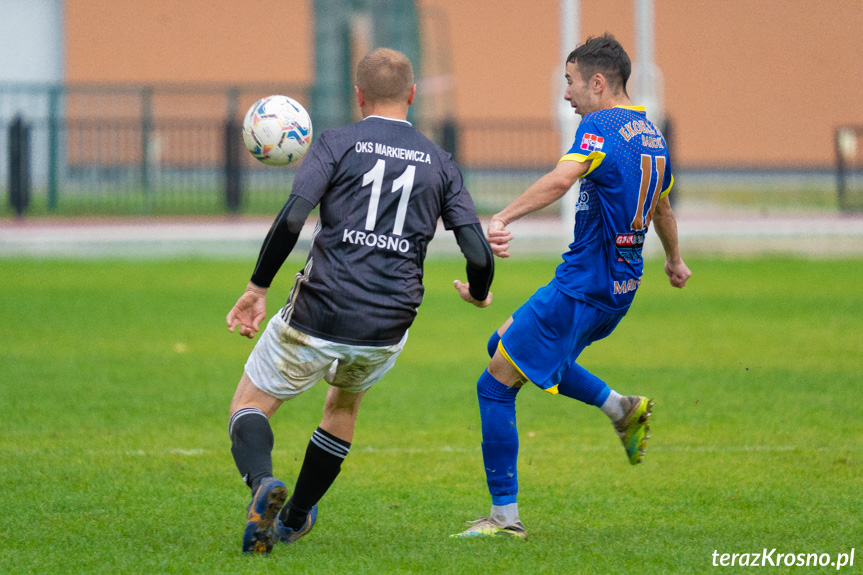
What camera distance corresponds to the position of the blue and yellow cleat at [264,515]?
4.30 m

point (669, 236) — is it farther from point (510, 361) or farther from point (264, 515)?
point (264, 515)

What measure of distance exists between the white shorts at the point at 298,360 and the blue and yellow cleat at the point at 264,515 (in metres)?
0.45

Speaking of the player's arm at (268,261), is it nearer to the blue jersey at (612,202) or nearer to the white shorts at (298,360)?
the white shorts at (298,360)

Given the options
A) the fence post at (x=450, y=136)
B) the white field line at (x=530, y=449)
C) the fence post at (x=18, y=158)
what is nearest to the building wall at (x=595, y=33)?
the fence post at (x=450, y=136)

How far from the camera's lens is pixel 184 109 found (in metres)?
28.7

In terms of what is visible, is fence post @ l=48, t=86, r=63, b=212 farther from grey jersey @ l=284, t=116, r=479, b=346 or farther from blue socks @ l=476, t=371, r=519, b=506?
grey jersey @ l=284, t=116, r=479, b=346

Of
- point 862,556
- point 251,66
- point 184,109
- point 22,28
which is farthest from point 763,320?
point 22,28

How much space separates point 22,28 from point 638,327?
30.7m

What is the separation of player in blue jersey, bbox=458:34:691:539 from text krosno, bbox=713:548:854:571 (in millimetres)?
892

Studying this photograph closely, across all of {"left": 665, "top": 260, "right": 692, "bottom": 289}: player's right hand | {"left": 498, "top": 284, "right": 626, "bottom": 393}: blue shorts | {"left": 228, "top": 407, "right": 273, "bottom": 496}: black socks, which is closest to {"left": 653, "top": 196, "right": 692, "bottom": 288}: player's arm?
{"left": 665, "top": 260, "right": 692, "bottom": 289}: player's right hand

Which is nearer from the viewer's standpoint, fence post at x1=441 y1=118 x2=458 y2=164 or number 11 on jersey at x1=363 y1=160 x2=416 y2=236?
number 11 on jersey at x1=363 y1=160 x2=416 y2=236

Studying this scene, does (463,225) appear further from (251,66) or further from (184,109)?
(251,66)

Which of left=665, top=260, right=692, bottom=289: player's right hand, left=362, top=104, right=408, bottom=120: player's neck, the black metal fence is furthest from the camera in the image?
the black metal fence

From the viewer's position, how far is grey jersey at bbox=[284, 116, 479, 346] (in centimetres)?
459
